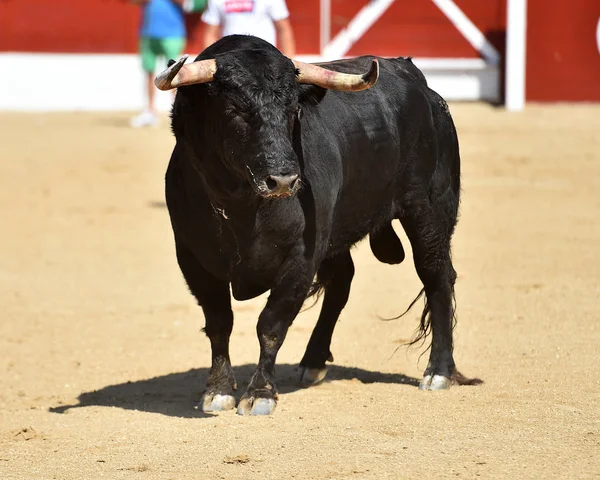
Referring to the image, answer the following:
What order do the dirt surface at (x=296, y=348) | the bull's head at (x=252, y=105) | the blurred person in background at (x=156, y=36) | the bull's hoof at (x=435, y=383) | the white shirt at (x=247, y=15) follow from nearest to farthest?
1. the dirt surface at (x=296, y=348)
2. the bull's head at (x=252, y=105)
3. the bull's hoof at (x=435, y=383)
4. the white shirt at (x=247, y=15)
5. the blurred person in background at (x=156, y=36)

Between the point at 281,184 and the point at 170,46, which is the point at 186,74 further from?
the point at 170,46

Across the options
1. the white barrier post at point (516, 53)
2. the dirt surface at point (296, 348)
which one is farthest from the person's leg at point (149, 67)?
the white barrier post at point (516, 53)

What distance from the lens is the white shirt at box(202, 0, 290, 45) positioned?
24.6 feet

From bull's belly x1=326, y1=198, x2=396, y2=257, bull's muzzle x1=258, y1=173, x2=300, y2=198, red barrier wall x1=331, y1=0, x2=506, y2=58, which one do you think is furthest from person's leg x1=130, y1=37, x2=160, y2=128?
bull's muzzle x1=258, y1=173, x2=300, y2=198

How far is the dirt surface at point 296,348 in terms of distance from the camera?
383 cm

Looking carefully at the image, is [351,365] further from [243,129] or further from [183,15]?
[183,15]

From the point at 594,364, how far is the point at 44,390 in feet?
7.31

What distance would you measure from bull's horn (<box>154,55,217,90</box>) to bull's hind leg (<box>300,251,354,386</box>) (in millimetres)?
1311

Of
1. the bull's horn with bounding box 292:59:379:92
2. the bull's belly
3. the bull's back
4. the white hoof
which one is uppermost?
the bull's horn with bounding box 292:59:379:92

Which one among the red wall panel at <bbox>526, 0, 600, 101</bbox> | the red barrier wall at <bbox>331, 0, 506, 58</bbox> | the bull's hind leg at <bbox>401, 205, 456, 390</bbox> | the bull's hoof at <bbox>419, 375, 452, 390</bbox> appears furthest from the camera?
the red barrier wall at <bbox>331, 0, 506, 58</bbox>

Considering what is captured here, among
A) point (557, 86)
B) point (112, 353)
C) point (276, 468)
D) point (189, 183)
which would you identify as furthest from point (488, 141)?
point (276, 468)

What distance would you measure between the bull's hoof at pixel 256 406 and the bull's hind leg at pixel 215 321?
193mm

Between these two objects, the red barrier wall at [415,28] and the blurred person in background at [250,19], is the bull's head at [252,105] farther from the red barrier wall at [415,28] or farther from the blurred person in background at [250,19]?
the red barrier wall at [415,28]

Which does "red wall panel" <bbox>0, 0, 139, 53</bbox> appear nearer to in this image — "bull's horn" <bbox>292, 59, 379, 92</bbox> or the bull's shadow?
the bull's shadow
